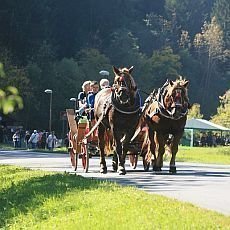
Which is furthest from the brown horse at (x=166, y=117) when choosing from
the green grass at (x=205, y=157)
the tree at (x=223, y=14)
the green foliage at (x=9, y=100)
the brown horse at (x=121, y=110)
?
the tree at (x=223, y=14)

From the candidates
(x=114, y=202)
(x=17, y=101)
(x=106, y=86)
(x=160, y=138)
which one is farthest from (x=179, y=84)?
(x=17, y=101)

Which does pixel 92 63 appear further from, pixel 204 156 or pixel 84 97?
pixel 84 97

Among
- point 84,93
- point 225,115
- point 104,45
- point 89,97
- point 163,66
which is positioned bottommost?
point 89,97

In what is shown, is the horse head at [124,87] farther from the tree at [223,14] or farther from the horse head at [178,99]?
the tree at [223,14]

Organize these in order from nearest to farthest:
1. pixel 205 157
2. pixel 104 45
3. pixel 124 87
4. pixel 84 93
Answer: pixel 124 87
pixel 84 93
pixel 205 157
pixel 104 45

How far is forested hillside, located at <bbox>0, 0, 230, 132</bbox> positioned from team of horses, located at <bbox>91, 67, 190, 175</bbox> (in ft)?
105

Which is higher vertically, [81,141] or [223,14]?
[223,14]

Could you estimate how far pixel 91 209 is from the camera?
10.5 m

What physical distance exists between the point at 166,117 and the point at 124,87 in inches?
60.6

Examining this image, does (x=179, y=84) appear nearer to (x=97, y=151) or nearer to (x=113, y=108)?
(x=113, y=108)

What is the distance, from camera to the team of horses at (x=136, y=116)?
56.6ft

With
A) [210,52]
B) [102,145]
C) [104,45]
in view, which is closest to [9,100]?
[102,145]

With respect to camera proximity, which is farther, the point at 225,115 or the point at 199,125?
the point at 225,115

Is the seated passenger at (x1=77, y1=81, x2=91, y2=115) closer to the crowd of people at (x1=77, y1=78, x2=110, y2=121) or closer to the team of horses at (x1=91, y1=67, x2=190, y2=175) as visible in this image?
the crowd of people at (x1=77, y1=78, x2=110, y2=121)
